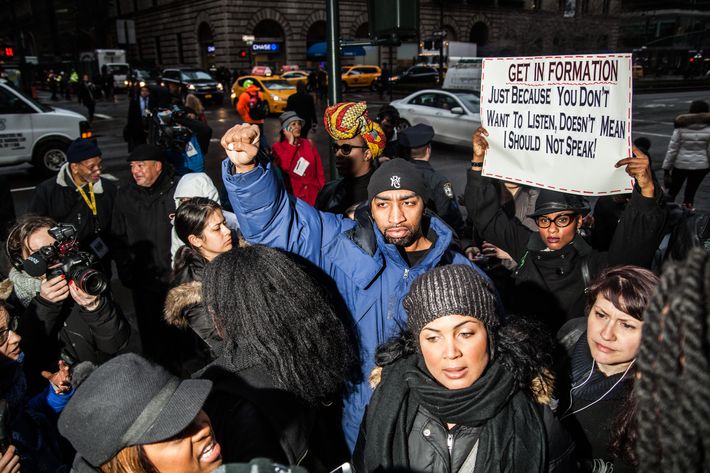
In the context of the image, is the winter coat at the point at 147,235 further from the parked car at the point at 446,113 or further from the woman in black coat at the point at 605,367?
the parked car at the point at 446,113

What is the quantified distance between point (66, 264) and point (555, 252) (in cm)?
268

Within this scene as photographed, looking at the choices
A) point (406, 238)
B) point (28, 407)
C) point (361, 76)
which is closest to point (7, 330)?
point (28, 407)

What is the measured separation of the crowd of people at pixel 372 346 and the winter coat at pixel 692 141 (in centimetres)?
513

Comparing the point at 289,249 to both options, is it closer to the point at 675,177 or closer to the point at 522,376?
the point at 522,376

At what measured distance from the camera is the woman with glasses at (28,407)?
2.07 m

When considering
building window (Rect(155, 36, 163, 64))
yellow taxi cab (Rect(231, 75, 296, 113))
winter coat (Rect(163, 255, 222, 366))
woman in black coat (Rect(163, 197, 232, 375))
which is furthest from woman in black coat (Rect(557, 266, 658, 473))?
building window (Rect(155, 36, 163, 64))

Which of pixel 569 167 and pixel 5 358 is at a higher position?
pixel 569 167

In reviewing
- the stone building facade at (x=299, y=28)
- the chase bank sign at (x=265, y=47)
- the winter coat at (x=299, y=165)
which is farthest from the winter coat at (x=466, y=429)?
the chase bank sign at (x=265, y=47)

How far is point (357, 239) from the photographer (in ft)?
7.86

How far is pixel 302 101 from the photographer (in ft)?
39.3

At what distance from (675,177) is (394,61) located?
3887 centimetres

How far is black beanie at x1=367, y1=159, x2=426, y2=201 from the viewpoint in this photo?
8.41ft

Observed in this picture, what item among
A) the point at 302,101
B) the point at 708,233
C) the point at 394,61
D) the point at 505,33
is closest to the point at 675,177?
the point at 708,233

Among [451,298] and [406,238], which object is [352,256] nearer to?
[406,238]
